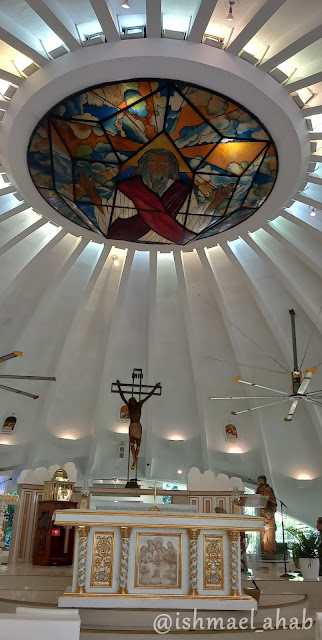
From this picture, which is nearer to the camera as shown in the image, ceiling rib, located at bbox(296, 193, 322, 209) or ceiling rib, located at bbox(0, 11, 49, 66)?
ceiling rib, located at bbox(0, 11, 49, 66)

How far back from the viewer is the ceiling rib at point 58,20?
7.42m

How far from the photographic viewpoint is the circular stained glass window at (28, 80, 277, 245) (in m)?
9.41

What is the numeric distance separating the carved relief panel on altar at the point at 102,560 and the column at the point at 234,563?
6.06ft

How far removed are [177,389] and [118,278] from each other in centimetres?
476

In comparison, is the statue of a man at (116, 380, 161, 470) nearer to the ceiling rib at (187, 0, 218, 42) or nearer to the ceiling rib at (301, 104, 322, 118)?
the ceiling rib at (301, 104, 322, 118)

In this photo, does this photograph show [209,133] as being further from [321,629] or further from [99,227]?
[321,629]

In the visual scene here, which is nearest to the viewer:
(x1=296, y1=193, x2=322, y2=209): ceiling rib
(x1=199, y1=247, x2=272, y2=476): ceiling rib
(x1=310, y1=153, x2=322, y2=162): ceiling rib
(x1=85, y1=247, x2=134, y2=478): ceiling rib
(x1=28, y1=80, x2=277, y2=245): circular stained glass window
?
(x1=28, y1=80, x2=277, y2=245): circular stained glass window

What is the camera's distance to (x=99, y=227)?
12078 millimetres

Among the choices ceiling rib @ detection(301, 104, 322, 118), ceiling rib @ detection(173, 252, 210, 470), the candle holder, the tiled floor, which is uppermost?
ceiling rib @ detection(301, 104, 322, 118)

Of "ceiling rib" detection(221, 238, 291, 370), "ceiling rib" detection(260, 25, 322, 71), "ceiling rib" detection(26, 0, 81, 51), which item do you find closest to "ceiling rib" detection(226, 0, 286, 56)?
"ceiling rib" detection(260, 25, 322, 71)

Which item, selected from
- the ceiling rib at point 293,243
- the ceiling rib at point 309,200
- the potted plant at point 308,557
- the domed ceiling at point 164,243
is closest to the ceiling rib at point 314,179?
the domed ceiling at point 164,243

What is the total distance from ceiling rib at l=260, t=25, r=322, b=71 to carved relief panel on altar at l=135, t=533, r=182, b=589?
766cm

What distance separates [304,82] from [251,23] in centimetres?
147

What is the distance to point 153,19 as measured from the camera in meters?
7.88
